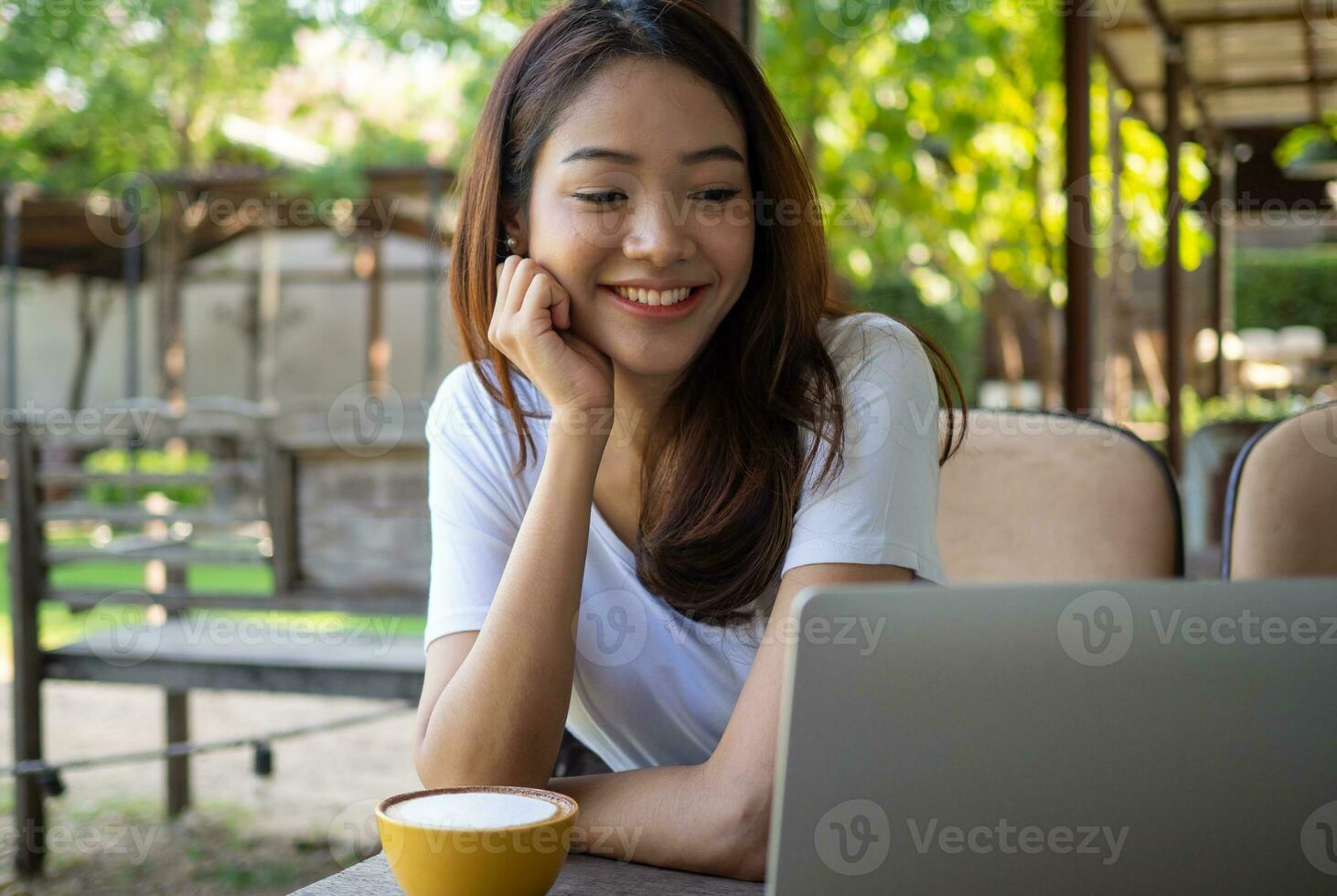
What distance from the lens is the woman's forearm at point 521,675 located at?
4.14ft

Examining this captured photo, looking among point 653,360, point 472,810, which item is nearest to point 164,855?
point 653,360

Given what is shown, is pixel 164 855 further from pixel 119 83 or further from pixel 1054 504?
pixel 119 83

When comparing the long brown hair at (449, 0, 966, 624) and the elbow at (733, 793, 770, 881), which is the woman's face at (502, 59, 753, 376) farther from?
the elbow at (733, 793, 770, 881)

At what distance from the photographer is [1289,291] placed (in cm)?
1534

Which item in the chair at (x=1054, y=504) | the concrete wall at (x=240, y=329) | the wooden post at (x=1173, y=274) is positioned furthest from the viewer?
the concrete wall at (x=240, y=329)

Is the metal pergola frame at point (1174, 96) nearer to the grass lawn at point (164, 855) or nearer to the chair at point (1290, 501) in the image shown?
the chair at point (1290, 501)

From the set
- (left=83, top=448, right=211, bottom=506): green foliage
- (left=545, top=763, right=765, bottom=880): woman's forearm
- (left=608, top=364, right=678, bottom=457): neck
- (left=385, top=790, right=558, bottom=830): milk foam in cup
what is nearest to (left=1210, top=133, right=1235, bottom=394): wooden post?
(left=83, top=448, right=211, bottom=506): green foliage

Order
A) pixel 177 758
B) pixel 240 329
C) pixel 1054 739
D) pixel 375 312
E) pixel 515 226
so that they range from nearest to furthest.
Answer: pixel 1054 739, pixel 515 226, pixel 177 758, pixel 375 312, pixel 240 329

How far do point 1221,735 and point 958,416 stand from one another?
105cm

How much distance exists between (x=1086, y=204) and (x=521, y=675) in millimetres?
3607

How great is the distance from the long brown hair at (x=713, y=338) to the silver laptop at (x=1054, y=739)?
66 centimetres

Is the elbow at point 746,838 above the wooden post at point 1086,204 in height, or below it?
below

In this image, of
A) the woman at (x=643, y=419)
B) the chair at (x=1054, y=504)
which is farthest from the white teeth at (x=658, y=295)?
the chair at (x=1054, y=504)

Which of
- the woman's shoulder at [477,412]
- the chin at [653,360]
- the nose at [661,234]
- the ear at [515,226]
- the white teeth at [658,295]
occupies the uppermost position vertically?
the ear at [515,226]
